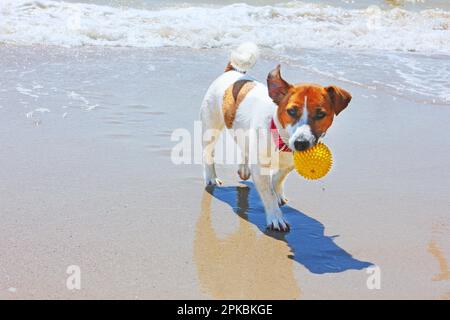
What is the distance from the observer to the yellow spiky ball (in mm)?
3551

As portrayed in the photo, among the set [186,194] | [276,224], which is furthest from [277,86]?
[186,194]

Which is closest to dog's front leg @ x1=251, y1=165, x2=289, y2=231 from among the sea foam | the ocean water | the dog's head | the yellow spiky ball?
the yellow spiky ball

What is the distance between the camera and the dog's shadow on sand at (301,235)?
3.55 m

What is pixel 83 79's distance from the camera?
7930 millimetres

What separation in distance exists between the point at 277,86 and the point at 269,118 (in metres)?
0.37

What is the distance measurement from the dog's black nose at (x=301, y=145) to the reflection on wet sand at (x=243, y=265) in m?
0.67

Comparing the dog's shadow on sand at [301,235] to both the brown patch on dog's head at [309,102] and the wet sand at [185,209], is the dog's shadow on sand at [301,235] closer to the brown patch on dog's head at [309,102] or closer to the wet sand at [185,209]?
the wet sand at [185,209]

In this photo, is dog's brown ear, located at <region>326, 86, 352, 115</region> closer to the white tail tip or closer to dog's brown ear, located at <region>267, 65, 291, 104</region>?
dog's brown ear, located at <region>267, 65, 291, 104</region>

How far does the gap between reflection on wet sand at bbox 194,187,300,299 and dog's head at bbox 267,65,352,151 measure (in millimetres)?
681

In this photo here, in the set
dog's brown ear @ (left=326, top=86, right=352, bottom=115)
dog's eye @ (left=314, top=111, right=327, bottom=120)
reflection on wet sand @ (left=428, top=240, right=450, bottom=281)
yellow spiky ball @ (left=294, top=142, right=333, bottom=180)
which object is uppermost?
dog's brown ear @ (left=326, top=86, right=352, bottom=115)

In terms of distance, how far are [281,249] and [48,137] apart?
2768 mm

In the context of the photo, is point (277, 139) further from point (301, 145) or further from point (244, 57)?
point (244, 57)
